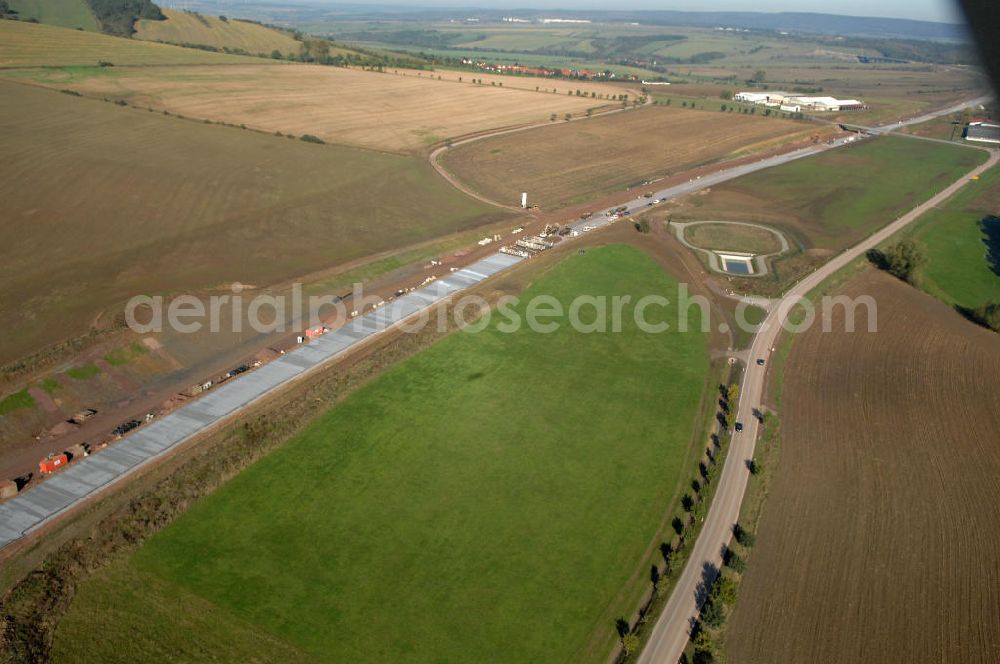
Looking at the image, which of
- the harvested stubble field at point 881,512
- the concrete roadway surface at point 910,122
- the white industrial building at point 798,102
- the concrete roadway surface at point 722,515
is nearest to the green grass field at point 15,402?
the concrete roadway surface at point 722,515

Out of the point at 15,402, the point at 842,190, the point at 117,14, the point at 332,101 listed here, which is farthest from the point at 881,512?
the point at 117,14

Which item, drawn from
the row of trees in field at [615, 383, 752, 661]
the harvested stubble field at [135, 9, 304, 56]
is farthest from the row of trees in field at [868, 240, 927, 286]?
the harvested stubble field at [135, 9, 304, 56]

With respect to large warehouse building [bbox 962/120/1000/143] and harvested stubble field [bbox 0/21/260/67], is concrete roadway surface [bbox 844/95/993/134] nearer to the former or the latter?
large warehouse building [bbox 962/120/1000/143]

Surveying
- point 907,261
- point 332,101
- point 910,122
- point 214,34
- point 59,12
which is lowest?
point 907,261

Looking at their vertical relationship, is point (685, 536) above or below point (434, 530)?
above

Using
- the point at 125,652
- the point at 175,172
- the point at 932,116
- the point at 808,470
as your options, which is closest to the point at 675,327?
the point at 808,470

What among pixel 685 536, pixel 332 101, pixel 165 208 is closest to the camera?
pixel 685 536

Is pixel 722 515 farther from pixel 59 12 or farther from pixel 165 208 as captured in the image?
pixel 59 12
